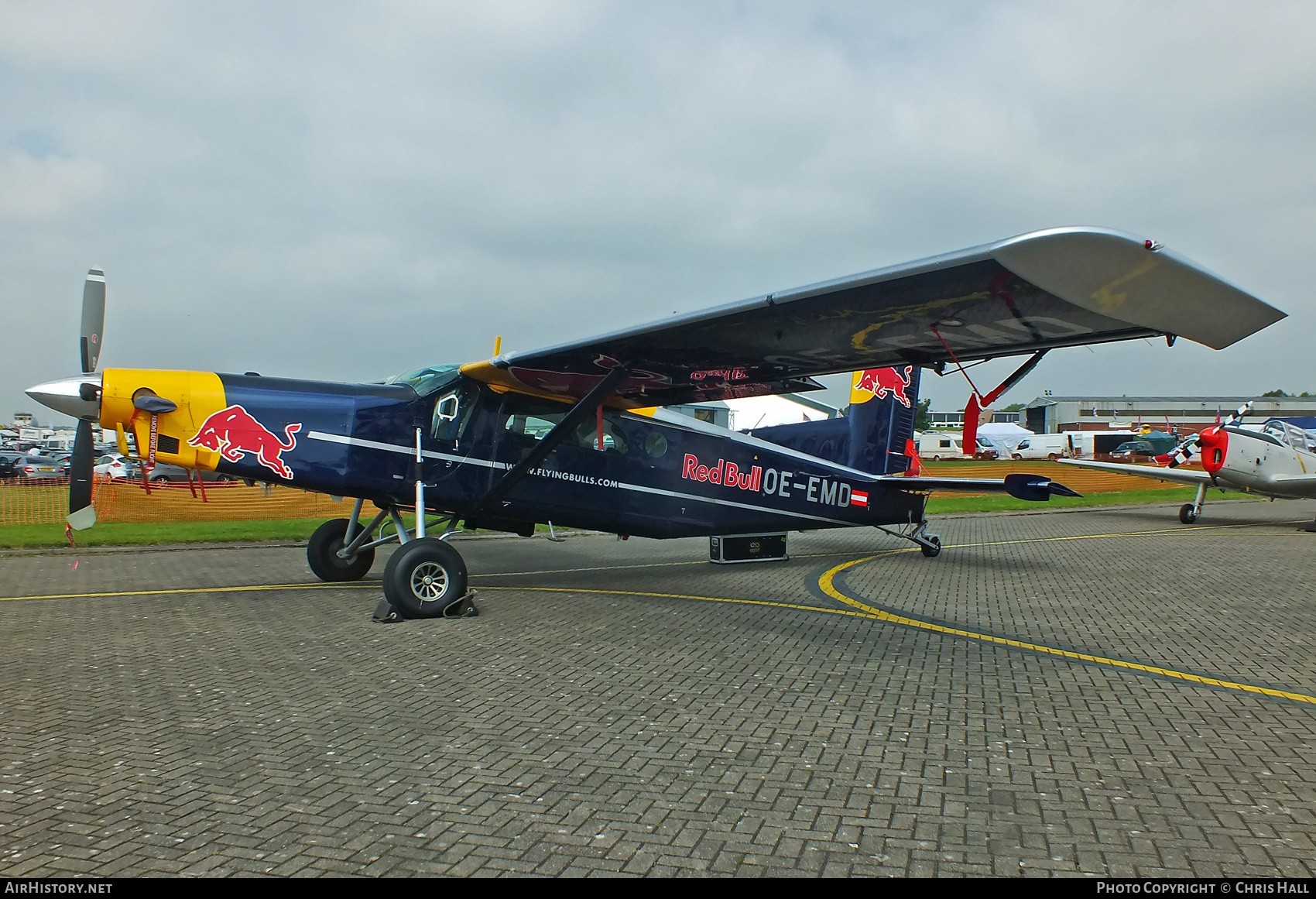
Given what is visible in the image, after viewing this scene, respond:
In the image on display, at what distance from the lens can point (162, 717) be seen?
187 inches

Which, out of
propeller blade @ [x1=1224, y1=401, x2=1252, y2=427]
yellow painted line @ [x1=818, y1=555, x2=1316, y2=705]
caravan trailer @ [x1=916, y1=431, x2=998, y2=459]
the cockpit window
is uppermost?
caravan trailer @ [x1=916, y1=431, x2=998, y2=459]

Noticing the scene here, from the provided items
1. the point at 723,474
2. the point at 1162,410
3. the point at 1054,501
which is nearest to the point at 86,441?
the point at 723,474

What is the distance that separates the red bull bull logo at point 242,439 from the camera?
789 cm

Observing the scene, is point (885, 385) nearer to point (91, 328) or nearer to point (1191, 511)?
point (91, 328)

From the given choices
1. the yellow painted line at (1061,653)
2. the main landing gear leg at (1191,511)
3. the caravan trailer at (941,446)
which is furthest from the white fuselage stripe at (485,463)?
the caravan trailer at (941,446)

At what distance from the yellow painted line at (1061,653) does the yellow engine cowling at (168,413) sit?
7167mm

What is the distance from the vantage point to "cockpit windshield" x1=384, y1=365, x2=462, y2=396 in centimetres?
912

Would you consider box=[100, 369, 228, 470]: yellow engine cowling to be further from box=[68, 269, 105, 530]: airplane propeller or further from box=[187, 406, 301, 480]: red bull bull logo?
box=[68, 269, 105, 530]: airplane propeller

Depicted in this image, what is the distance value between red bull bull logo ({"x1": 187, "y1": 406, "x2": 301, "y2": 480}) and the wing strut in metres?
2.24

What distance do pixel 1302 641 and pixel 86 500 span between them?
12126mm

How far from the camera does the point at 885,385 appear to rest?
525 inches

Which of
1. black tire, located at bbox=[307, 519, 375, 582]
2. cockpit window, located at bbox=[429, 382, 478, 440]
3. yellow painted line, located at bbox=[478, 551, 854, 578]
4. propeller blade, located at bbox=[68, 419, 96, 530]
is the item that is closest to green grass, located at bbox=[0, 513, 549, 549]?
yellow painted line, located at bbox=[478, 551, 854, 578]

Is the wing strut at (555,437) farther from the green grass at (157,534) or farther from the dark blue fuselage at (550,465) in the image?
the green grass at (157,534)

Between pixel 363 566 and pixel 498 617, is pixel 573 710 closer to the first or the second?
pixel 498 617
